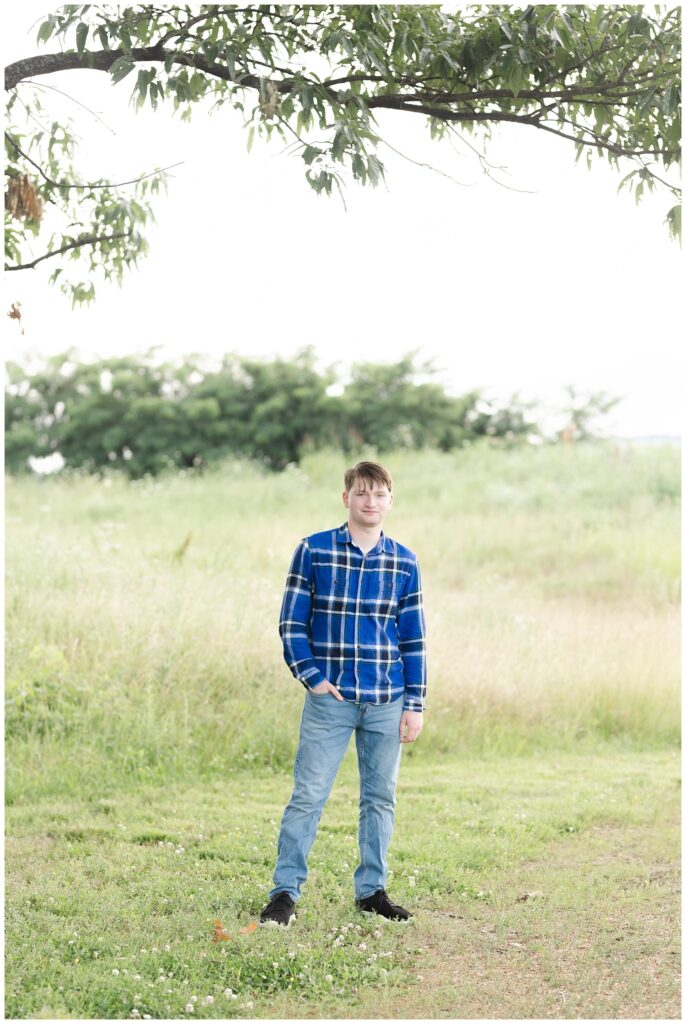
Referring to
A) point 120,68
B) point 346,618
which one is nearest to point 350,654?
point 346,618

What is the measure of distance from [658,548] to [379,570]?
11136 millimetres

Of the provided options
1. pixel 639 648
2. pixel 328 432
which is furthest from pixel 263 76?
pixel 328 432

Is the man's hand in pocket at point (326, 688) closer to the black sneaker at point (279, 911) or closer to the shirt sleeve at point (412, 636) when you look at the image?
the shirt sleeve at point (412, 636)

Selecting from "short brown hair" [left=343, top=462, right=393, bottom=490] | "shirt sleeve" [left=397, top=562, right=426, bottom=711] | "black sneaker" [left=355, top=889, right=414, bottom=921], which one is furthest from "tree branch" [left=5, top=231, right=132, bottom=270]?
"black sneaker" [left=355, top=889, right=414, bottom=921]

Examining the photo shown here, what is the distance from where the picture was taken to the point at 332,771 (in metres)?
4.25

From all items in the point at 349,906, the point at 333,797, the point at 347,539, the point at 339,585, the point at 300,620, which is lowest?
the point at 333,797

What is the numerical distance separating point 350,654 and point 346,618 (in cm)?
14

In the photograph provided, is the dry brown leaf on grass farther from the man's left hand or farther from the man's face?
the man's face

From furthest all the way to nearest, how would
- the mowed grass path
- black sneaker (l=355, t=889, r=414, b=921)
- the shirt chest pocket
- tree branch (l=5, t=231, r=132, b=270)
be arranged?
tree branch (l=5, t=231, r=132, b=270) → black sneaker (l=355, t=889, r=414, b=921) → the shirt chest pocket → the mowed grass path

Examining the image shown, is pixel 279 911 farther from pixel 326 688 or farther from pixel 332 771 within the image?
pixel 326 688

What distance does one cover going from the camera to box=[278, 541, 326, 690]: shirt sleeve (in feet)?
13.6

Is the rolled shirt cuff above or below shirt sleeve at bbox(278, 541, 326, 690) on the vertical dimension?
below

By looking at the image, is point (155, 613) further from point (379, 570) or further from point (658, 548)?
point (658, 548)

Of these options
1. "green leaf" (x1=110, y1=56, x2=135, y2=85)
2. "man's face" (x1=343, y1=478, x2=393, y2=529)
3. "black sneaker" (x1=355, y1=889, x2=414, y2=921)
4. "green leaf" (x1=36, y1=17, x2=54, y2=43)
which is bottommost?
"black sneaker" (x1=355, y1=889, x2=414, y2=921)
